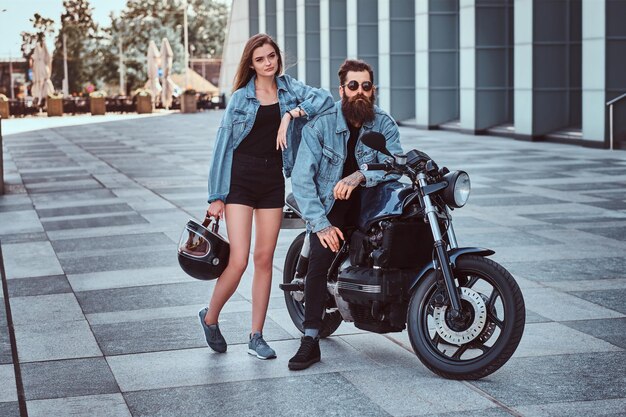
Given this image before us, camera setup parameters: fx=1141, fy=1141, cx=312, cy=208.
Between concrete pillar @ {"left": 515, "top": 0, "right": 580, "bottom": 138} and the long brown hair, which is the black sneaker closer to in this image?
the long brown hair

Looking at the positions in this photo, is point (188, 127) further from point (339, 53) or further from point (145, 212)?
point (145, 212)

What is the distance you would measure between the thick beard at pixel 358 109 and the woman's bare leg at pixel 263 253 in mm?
701

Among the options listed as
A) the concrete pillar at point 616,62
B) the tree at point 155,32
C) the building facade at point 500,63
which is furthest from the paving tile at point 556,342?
the tree at point 155,32

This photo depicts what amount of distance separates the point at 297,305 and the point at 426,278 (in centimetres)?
134

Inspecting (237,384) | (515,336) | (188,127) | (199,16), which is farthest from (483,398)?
(199,16)

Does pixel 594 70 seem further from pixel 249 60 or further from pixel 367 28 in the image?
pixel 249 60

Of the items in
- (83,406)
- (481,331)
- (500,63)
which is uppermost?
(500,63)

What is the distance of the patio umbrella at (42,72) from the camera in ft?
173

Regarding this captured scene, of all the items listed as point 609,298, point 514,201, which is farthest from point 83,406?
point 514,201

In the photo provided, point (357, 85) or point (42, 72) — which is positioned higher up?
point (42, 72)

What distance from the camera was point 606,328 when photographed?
6.91m

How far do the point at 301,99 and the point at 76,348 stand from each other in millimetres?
2000

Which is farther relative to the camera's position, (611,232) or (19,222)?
(19,222)

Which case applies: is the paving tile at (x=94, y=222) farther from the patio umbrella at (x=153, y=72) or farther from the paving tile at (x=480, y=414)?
the patio umbrella at (x=153, y=72)
